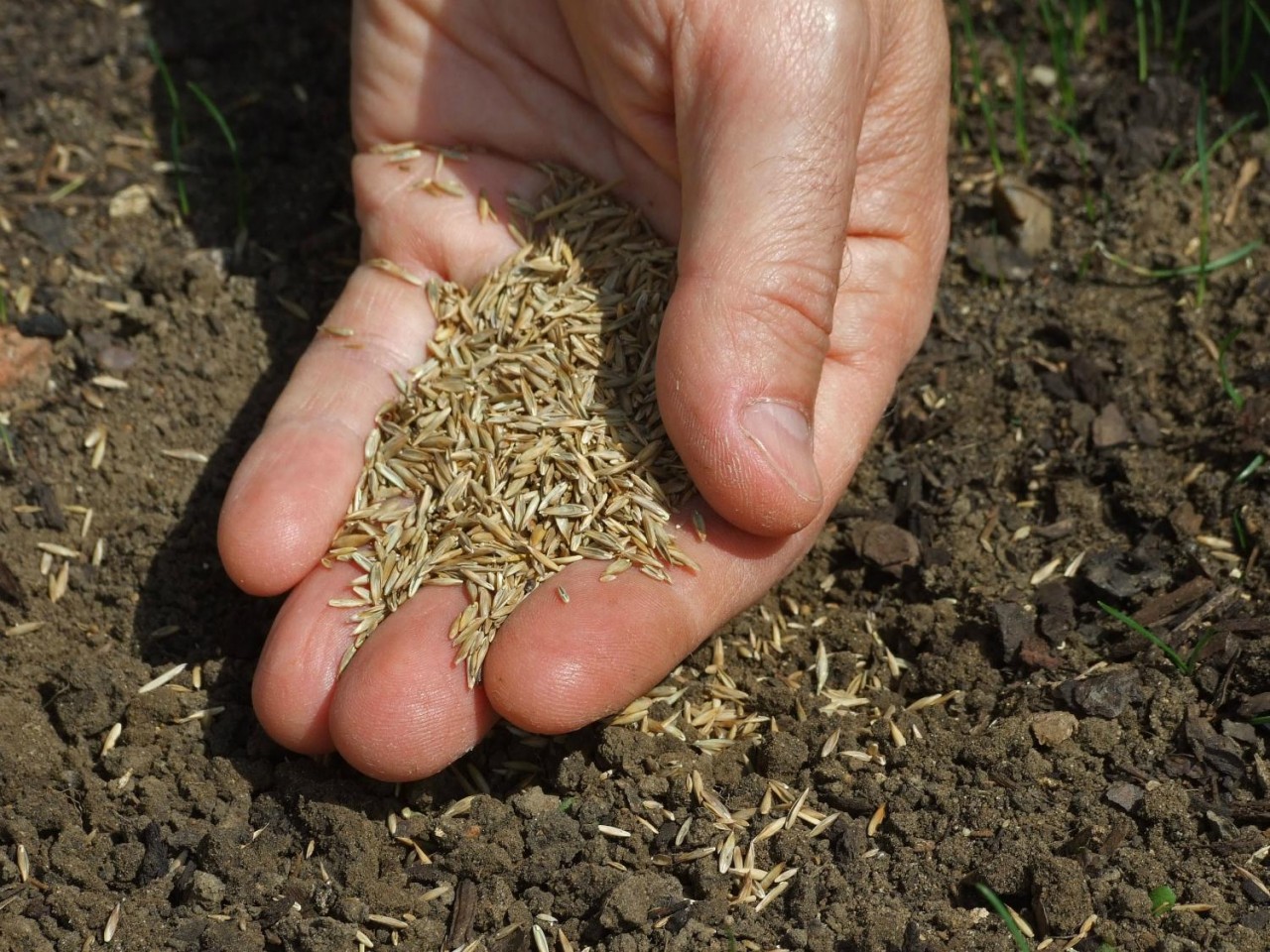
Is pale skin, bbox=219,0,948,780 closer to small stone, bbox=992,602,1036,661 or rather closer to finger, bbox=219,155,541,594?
finger, bbox=219,155,541,594

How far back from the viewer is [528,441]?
11.4 feet

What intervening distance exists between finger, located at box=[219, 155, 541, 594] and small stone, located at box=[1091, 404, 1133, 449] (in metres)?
1.82

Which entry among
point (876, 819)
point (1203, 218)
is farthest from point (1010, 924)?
point (1203, 218)

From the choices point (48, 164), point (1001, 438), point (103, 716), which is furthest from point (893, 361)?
point (48, 164)

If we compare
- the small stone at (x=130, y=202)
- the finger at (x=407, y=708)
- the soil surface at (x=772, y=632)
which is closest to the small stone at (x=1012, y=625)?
the soil surface at (x=772, y=632)

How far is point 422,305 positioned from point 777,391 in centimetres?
134

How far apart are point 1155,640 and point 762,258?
131cm

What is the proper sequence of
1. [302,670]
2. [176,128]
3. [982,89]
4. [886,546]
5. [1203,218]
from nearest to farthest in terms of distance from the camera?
[302,670] → [886,546] → [1203,218] → [176,128] → [982,89]

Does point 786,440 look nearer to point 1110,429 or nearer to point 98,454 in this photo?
point 1110,429

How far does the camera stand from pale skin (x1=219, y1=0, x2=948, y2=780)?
2990mm

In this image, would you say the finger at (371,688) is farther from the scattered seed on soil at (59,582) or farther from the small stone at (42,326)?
the small stone at (42,326)

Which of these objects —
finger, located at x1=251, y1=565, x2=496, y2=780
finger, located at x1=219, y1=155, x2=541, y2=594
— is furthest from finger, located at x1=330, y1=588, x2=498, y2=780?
finger, located at x1=219, y1=155, x2=541, y2=594

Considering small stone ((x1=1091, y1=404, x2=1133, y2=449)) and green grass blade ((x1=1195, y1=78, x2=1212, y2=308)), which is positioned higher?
green grass blade ((x1=1195, y1=78, x2=1212, y2=308))

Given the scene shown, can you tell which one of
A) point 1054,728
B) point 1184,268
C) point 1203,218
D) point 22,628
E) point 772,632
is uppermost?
point 1203,218
